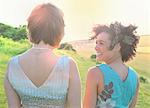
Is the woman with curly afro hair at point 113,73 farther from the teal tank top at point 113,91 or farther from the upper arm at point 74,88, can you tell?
the upper arm at point 74,88

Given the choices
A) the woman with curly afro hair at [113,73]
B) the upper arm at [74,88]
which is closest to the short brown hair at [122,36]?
the woman with curly afro hair at [113,73]

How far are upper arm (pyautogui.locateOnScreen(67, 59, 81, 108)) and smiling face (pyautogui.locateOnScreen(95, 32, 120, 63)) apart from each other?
260 millimetres

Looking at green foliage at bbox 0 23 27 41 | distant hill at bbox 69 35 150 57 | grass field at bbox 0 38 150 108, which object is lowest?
grass field at bbox 0 38 150 108

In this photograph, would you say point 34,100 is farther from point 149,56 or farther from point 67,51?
point 149,56

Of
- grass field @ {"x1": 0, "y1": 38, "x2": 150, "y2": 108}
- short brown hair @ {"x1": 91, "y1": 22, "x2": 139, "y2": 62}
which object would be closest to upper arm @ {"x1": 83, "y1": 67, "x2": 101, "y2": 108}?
short brown hair @ {"x1": 91, "y1": 22, "x2": 139, "y2": 62}

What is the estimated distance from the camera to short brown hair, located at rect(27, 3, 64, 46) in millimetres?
1294

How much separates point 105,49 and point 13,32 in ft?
3.34

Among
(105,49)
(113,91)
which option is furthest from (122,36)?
(113,91)

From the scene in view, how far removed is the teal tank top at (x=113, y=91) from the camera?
1.50 m

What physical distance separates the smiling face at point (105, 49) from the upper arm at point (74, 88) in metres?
0.26

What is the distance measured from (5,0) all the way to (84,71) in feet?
2.19

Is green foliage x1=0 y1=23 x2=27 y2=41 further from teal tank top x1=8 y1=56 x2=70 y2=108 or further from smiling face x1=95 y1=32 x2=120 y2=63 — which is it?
teal tank top x1=8 y1=56 x2=70 y2=108

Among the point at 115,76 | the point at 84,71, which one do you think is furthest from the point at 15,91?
the point at 84,71

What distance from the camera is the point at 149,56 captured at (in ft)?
8.42
